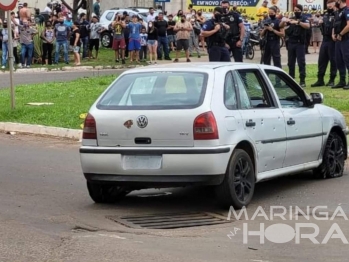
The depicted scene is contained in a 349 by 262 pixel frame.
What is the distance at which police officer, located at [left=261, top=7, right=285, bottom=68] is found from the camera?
1892 cm

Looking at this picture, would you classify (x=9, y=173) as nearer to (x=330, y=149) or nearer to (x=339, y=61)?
(x=330, y=149)

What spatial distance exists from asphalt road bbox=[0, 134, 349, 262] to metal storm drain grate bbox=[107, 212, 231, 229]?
0.14 meters

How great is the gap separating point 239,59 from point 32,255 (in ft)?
39.7

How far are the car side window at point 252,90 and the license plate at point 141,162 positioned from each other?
3.67 ft

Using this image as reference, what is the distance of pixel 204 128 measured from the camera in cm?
843

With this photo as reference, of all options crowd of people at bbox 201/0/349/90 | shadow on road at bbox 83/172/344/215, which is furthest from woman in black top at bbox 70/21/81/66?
shadow on road at bbox 83/172/344/215

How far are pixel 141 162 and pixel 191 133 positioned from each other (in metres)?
0.58

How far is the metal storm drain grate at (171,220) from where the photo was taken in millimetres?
8164

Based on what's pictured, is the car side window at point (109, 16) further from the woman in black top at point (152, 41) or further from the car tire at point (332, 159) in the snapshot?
the car tire at point (332, 159)

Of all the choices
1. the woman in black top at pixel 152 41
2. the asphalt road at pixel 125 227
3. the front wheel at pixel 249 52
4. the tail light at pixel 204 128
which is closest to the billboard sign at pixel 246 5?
the front wheel at pixel 249 52

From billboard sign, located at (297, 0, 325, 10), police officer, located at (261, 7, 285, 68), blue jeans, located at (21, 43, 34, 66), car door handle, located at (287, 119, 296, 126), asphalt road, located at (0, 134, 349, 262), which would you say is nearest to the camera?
asphalt road, located at (0, 134, 349, 262)

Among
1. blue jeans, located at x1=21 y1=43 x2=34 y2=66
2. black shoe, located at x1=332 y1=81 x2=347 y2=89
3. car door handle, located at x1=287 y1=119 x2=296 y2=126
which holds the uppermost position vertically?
car door handle, located at x1=287 y1=119 x2=296 y2=126

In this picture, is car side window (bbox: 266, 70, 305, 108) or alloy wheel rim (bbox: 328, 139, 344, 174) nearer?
car side window (bbox: 266, 70, 305, 108)

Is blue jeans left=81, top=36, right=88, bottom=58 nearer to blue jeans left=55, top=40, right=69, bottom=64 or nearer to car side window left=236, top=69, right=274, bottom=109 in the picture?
blue jeans left=55, top=40, right=69, bottom=64
